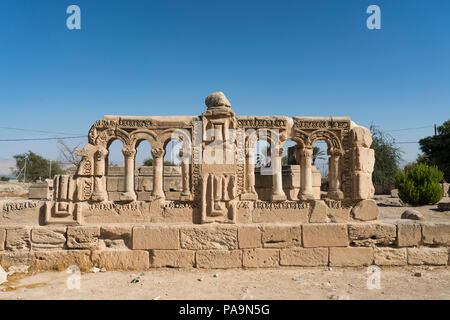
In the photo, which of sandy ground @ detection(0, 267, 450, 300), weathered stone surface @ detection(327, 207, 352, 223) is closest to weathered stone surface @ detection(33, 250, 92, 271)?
sandy ground @ detection(0, 267, 450, 300)

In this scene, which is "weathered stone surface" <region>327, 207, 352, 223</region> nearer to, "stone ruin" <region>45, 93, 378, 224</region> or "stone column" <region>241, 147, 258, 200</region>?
"stone ruin" <region>45, 93, 378, 224</region>

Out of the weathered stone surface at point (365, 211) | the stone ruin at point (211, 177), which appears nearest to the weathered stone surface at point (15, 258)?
the stone ruin at point (211, 177)

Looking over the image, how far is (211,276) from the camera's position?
16.8 ft

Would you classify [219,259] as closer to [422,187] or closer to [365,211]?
[365,211]

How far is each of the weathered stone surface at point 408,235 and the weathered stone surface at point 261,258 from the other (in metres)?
2.24

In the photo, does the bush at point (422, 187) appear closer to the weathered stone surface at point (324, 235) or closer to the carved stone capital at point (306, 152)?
the weathered stone surface at point (324, 235)

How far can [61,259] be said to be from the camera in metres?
5.46

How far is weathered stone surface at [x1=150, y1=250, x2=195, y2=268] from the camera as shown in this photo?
17.9ft

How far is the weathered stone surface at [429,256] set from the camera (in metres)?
5.63

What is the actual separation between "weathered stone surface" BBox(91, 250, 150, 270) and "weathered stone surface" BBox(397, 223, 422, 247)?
450 centimetres

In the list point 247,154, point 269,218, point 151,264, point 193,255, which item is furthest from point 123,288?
point 247,154

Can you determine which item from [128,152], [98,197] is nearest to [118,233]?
[98,197]

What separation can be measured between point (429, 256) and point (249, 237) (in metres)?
3.24
